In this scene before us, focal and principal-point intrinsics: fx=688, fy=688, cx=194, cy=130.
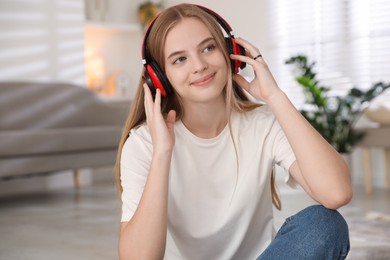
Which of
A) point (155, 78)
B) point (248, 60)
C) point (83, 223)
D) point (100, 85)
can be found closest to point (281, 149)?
point (248, 60)

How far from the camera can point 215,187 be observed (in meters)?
1.54

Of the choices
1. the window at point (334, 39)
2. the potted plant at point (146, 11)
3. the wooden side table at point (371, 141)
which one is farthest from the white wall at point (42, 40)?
the wooden side table at point (371, 141)

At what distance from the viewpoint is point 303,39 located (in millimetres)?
5629

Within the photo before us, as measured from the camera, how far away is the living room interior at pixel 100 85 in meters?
4.27

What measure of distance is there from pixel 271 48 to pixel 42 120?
2.02m

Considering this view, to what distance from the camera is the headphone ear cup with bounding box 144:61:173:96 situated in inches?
59.5

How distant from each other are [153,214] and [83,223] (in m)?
2.24

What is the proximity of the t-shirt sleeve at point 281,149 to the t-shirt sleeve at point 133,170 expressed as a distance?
0.29 metres

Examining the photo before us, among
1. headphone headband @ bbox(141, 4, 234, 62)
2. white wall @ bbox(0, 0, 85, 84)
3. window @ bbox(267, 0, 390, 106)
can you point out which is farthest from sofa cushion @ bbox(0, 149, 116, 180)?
headphone headband @ bbox(141, 4, 234, 62)

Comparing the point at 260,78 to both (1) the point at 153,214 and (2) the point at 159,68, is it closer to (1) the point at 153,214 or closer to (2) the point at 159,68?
(2) the point at 159,68

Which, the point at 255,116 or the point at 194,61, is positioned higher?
the point at 194,61

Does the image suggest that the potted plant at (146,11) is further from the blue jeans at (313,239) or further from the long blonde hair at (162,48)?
the blue jeans at (313,239)

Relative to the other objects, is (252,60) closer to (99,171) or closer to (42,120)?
(42,120)

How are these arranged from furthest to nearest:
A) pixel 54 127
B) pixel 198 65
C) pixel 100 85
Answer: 1. pixel 100 85
2. pixel 54 127
3. pixel 198 65
